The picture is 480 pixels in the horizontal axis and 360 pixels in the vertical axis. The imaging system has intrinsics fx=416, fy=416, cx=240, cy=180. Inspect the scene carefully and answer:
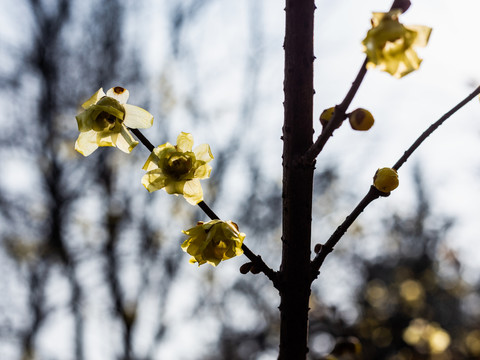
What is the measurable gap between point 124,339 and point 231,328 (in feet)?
11.4

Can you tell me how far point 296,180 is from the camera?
3.40ft

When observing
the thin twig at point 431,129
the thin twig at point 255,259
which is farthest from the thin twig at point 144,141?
the thin twig at point 431,129

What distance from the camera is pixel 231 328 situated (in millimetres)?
10875

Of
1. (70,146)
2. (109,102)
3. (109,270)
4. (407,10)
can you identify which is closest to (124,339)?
(109,270)

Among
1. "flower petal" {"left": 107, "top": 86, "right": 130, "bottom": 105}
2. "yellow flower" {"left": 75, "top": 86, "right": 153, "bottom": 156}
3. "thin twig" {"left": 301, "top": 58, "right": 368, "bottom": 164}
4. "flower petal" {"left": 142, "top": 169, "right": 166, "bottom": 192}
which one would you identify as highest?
"flower petal" {"left": 107, "top": 86, "right": 130, "bottom": 105}

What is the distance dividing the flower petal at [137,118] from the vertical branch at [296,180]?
1.27ft

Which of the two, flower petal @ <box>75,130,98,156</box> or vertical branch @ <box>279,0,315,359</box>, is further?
flower petal @ <box>75,130,98,156</box>

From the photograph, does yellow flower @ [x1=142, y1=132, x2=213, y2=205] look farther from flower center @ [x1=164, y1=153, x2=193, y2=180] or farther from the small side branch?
the small side branch

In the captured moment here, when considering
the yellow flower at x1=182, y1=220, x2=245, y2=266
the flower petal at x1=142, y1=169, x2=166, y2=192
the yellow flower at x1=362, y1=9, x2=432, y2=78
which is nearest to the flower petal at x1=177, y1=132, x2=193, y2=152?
the flower petal at x1=142, y1=169, x2=166, y2=192

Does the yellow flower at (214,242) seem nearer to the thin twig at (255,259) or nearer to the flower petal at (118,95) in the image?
the thin twig at (255,259)

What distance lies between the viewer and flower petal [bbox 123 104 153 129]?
1167 millimetres

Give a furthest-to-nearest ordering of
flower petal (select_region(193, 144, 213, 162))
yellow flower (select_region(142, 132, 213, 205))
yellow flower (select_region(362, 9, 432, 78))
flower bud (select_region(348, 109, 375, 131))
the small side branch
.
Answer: flower petal (select_region(193, 144, 213, 162)), yellow flower (select_region(142, 132, 213, 205)), the small side branch, flower bud (select_region(348, 109, 375, 131)), yellow flower (select_region(362, 9, 432, 78))

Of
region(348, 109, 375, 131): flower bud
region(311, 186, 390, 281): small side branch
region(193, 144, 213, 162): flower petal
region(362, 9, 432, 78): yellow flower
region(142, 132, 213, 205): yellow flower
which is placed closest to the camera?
region(362, 9, 432, 78): yellow flower

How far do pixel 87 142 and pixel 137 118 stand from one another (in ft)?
0.53
